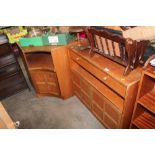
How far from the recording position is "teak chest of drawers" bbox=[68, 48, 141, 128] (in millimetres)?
1299

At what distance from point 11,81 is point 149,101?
2045 millimetres

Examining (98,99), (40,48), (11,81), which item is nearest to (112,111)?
(98,99)

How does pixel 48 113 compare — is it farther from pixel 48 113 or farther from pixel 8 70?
pixel 8 70

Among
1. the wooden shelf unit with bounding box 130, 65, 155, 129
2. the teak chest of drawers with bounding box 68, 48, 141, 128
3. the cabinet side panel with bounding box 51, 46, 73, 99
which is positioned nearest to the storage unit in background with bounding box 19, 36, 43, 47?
the cabinet side panel with bounding box 51, 46, 73, 99

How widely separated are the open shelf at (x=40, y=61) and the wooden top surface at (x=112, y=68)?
51 cm

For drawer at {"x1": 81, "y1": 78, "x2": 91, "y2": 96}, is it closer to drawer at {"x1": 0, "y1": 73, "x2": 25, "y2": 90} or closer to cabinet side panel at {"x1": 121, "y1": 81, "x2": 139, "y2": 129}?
cabinet side panel at {"x1": 121, "y1": 81, "x2": 139, "y2": 129}

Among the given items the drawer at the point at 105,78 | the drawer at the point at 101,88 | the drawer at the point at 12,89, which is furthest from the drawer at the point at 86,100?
the drawer at the point at 12,89

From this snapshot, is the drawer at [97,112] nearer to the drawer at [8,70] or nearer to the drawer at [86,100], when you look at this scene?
the drawer at [86,100]

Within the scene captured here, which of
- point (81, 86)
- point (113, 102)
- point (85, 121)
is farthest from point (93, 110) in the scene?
point (113, 102)

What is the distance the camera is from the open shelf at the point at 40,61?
84.1 inches

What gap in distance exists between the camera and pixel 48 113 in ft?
7.19

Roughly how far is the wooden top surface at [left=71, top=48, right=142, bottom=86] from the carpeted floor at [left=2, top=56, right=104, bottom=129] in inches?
33.9

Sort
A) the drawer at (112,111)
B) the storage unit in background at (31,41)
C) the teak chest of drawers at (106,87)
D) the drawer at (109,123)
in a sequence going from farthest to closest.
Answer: the storage unit in background at (31,41) < the drawer at (109,123) < the drawer at (112,111) < the teak chest of drawers at (106,87)
